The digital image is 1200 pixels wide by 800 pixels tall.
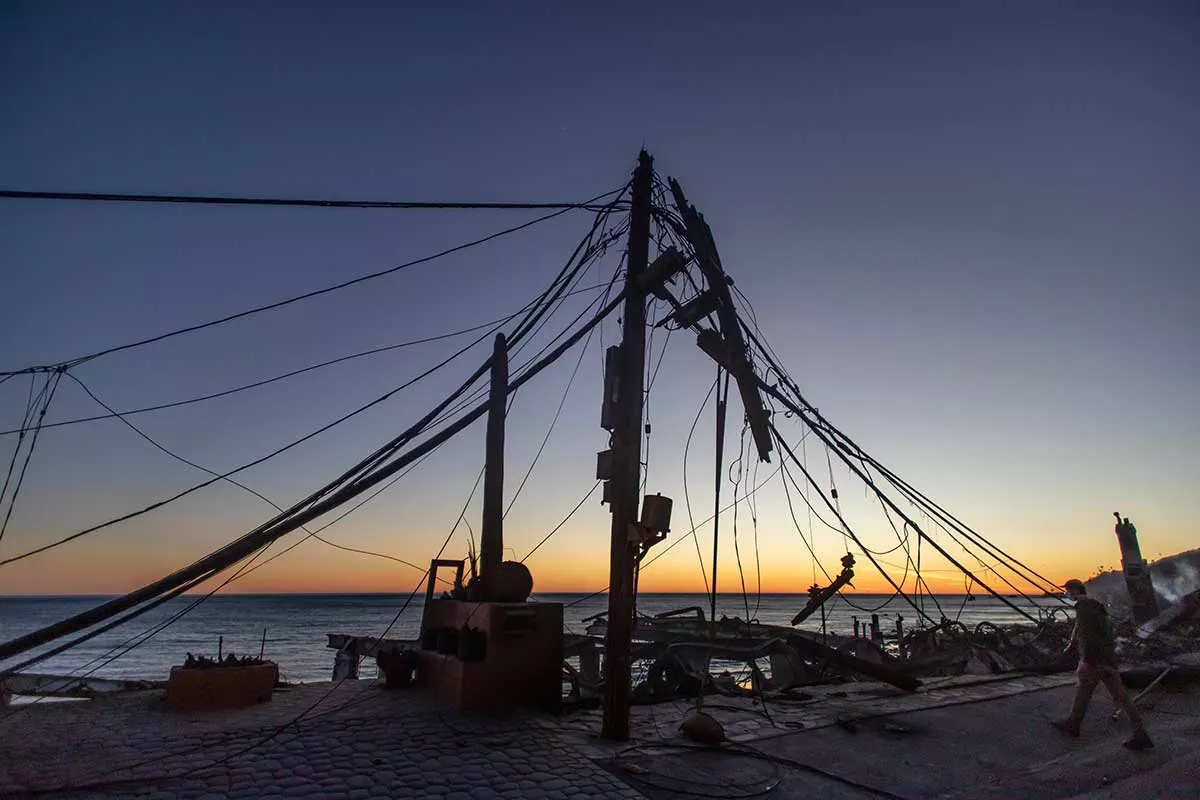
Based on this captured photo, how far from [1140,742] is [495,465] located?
1136 cm

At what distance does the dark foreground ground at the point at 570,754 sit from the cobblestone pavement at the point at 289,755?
1.3 inches

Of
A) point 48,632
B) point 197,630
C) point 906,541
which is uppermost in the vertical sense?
point 906,541

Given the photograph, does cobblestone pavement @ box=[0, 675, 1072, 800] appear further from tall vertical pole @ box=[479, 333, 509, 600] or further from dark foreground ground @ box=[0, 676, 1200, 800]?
tall vertical pole @ box=[479, 333, 509, 600]

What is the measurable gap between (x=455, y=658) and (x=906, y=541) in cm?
832

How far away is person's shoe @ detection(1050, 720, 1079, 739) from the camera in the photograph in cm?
923

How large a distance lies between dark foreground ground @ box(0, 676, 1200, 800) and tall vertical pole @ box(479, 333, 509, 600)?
3108 millimetres

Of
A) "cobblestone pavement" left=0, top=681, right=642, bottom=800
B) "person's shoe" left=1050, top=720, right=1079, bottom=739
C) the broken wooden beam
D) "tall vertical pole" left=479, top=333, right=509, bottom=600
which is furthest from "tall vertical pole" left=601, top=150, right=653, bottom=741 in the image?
"person's shoe" left=1050, top=720, right=1079, bottom=739

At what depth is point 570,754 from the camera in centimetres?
819

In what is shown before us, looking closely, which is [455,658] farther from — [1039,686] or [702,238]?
[1039,686]

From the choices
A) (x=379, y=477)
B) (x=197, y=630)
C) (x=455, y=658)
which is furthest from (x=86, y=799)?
(x=197, y=630)

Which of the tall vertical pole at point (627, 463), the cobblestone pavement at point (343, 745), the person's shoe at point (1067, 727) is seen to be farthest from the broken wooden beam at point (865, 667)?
the tall vertical pole at point (627, 463)

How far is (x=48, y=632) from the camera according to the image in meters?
5.96

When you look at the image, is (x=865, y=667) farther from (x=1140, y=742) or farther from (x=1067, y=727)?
(x=1140, y=742)

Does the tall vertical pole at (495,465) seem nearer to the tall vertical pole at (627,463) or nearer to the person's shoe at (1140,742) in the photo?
the tall vertical pole at (627,463)
